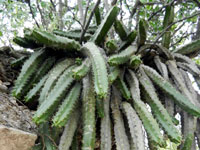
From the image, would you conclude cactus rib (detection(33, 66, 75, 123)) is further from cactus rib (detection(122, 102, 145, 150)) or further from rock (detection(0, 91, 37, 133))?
cactus rib (detection(122, 102, 145, 150))

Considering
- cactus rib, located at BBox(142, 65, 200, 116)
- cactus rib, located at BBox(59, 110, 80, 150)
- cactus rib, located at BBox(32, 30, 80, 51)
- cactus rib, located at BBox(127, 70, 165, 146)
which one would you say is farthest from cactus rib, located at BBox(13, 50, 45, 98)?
cactus rib, located at BBox(142, 65, 200, 116)

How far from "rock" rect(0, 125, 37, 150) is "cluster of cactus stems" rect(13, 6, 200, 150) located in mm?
160

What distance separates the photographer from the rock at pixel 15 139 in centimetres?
113

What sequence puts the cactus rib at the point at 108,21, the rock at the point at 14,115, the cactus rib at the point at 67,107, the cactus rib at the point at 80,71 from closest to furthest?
the cactus rib at the point at 67,107
the cactus rib at the point at 80,71
the rock at the point at 14,115
the cactus rib at the point at 108,21

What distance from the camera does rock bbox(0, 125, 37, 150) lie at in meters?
1.13

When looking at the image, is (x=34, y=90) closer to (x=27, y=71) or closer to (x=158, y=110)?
(x=27, y=71)

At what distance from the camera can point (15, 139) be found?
3.80 feet

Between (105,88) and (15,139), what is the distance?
0.52m

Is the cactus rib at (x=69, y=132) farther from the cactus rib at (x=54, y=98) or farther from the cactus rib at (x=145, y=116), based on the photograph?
the cactus rib at (x=145, y=116)

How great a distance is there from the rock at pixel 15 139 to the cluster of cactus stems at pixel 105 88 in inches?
6.3

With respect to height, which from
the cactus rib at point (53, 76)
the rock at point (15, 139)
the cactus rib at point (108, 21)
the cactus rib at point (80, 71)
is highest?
the cactus rib at point (108, 21)

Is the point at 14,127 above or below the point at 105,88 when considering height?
below

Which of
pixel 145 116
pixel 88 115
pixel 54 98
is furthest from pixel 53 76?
pixel 145 116

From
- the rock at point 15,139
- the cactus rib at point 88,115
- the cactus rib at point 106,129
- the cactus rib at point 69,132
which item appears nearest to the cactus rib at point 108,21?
the cactus rib at point 88,115
